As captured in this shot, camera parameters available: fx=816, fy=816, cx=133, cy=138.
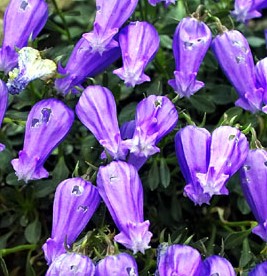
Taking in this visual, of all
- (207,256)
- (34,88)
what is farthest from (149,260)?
(34,88)

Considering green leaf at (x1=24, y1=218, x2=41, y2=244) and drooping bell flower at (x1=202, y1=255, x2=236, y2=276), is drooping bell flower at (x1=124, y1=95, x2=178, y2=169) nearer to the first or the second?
drooping bell flower at (x1=202, y1=255, x2=236, y2=276)

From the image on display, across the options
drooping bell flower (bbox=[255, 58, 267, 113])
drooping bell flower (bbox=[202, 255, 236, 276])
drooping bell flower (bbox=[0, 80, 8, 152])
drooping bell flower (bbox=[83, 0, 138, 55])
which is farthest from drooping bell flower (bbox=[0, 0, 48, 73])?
drooping bell flower (bbox=[202, 255, 236, 276])

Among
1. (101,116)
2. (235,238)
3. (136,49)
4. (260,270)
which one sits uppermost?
(136,49)

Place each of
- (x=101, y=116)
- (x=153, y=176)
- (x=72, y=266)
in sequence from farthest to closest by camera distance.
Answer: (x=153, y=176) → (x=101, y=116) → (x=72, y=266)

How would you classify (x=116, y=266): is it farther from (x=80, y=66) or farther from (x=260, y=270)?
(x=80, y=66)

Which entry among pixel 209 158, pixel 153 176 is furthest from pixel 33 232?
pixel 209 158

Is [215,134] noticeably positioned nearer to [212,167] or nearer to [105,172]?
[212,167]

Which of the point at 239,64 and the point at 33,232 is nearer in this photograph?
the point at 239,64
